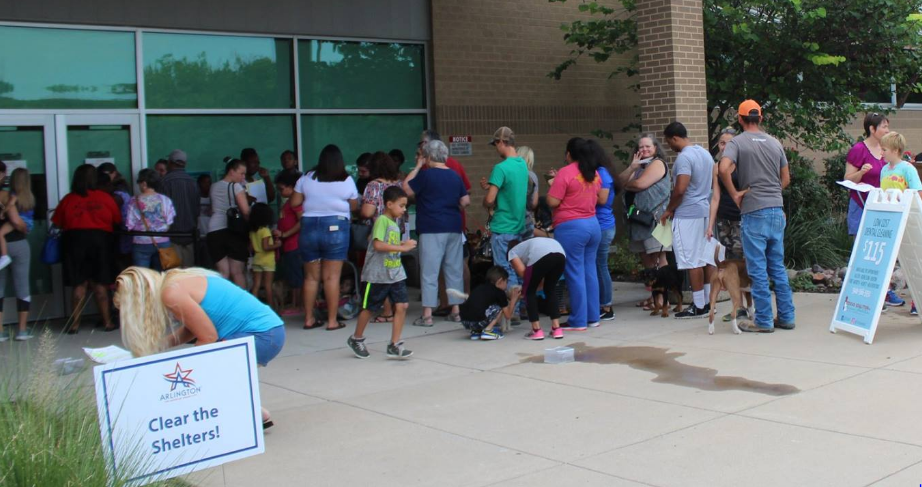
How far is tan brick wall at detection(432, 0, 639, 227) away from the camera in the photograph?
13789 millimetres

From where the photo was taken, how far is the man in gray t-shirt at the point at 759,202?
8891mm

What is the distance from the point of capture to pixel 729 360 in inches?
314

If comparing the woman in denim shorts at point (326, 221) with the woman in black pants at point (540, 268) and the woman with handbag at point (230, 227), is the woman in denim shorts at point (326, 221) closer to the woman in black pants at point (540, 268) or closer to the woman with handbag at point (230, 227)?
the woman with handbag at point (230, 227)

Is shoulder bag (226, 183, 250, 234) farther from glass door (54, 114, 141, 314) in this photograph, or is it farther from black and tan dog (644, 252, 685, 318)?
black and tan dog (644, 252, 685, 318)

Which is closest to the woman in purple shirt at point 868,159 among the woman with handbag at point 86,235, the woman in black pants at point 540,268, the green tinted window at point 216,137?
the woman in black pants at point 540,268

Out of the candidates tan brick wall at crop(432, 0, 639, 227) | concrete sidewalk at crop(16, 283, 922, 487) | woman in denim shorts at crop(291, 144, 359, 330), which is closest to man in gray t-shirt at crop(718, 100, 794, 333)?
concrete sidewalk at crop(16, 283, 922, 487)

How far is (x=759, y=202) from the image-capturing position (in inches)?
350

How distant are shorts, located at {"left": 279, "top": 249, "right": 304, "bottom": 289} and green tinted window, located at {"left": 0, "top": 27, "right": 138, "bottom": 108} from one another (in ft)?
8.74

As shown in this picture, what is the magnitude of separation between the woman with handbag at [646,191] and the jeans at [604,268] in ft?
1.11

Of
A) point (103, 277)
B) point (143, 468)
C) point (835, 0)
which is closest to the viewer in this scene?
point (143, 468)

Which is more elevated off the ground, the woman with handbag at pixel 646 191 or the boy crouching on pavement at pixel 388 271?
the woman with handbag at pixel 646 191

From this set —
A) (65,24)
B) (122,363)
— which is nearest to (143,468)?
(122,363)

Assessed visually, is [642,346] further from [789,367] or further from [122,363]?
[122,363]

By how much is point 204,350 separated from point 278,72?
25.6 ft
